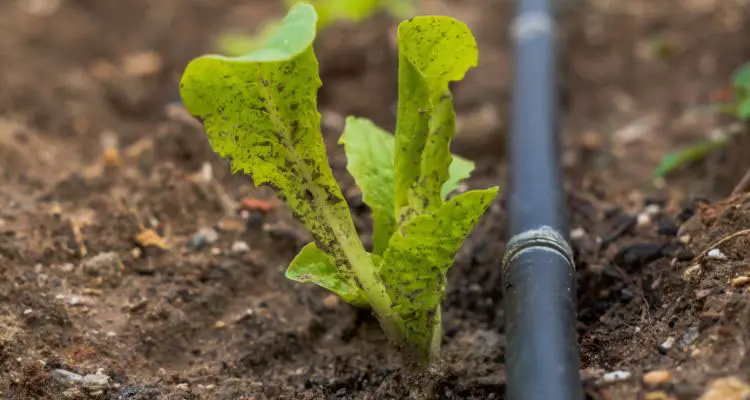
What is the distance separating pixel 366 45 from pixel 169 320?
1.69 m

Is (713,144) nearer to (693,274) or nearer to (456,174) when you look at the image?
(693,274)

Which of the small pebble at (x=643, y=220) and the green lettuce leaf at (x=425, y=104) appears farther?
the small pebble at (x=643, y=220)

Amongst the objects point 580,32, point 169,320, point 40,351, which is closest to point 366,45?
point 580,32

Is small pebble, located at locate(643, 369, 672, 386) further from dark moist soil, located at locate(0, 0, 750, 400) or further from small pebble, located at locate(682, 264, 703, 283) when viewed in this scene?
small pebble, located at locate(682, 264, 703, 283)

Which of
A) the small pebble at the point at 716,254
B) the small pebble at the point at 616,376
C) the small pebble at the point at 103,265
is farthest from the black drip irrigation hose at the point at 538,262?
the small pebble at the point at 103,265

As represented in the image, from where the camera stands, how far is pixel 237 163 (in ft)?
4.76

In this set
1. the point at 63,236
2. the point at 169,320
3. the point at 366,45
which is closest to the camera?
the point at 169,320

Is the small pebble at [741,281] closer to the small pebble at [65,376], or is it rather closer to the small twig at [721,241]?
the small twig at [721,241]

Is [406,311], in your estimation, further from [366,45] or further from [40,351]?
[366,45]

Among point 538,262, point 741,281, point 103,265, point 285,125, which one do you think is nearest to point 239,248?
point 103,265

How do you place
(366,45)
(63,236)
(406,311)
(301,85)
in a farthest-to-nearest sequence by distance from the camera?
(366,45) → (63,236) → (406,311) → (301,85)

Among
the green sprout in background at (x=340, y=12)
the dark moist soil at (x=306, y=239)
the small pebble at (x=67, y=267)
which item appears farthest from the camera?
the green sprout in background at (x=340, y=12)

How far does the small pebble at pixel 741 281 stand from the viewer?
1448 mm

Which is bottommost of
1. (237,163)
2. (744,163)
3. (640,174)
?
(237,163)
